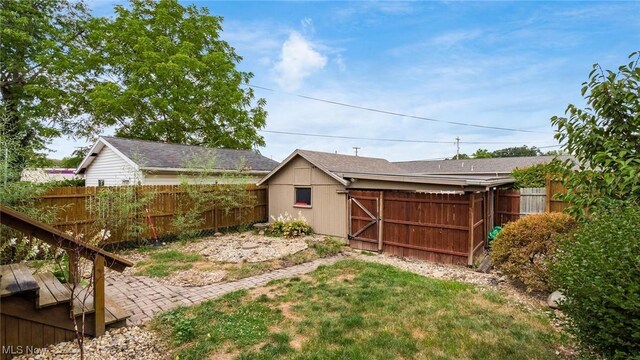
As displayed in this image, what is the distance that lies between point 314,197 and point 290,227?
1423mm

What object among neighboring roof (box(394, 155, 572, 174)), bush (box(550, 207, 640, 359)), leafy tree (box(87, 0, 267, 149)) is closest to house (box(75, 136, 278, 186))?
leafy tree (box(87, 0, 267, 149))

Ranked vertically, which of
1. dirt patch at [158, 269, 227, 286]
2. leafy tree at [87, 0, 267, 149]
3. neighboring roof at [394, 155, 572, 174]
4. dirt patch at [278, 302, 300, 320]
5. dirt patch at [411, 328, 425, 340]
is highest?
leafy tree at [87, 0, 267, 149]

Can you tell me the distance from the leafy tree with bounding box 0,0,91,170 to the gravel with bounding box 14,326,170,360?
16.7 metres

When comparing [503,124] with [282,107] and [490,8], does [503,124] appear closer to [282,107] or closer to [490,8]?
[282,107]

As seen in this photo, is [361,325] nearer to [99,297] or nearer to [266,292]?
[266,292]

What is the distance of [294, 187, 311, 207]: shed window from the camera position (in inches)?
452

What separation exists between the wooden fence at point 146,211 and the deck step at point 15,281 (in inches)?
171

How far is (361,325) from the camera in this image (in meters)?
4.12

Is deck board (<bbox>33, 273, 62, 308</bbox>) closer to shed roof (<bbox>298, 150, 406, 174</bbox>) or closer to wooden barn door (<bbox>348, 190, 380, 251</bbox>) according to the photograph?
wooden barn door (<bbox>348, 190, 380, 251</bbox>)

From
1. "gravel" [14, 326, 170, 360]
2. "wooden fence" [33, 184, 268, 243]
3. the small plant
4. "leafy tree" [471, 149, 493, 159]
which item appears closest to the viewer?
"gravel" [14, 326, 170, 360]

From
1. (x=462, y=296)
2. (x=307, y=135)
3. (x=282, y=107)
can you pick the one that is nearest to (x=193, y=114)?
(x=282, y=107)

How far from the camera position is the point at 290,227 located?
10.8 meters

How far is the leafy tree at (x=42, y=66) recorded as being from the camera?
15508mm

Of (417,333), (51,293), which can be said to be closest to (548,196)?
(417,333)
